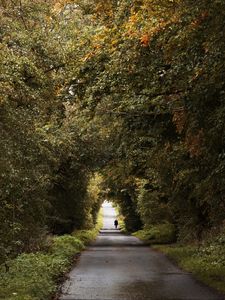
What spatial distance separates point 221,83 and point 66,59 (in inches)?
282

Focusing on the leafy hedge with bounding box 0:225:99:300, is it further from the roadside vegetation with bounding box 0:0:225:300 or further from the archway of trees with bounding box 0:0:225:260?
the archway of trees with bounding box 0:0:225:260

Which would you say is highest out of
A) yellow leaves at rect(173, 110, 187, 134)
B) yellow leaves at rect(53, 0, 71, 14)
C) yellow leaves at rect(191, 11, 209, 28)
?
yellow leaves at rect(53, 0, 71, 14)

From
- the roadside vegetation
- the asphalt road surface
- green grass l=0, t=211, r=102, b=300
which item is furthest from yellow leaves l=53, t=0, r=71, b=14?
the asphalt road surface

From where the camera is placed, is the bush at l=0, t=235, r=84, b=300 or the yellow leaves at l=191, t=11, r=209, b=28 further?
the bush at l=0, t=235, r=84, b=300

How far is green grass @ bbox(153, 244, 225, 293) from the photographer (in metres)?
15.7

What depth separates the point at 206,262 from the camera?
19.7 meters

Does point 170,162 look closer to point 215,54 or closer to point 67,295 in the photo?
point 67,295

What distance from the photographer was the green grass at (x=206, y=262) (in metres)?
15.7

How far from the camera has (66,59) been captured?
53.7 ft

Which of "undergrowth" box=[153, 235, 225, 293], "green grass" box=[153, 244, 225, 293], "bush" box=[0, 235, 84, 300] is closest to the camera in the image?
"bush" box=[0, 235, 84, 300]

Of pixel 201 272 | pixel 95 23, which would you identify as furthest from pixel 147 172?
pixel 95 23

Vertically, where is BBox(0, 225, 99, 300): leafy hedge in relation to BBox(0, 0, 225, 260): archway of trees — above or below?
below

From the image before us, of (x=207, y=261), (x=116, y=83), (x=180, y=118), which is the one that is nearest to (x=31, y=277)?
(x=116, y=83)

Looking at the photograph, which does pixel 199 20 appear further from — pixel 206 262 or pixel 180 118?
pixel 206 262
